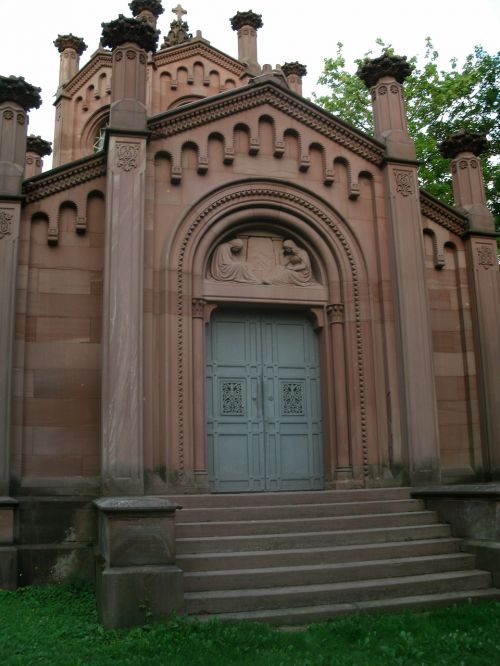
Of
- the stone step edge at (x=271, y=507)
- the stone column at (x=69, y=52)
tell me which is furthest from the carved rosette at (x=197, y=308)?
the stone column at (x=69, y=52)

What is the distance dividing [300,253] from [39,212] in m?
4.68

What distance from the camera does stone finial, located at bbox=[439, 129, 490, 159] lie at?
14.4m

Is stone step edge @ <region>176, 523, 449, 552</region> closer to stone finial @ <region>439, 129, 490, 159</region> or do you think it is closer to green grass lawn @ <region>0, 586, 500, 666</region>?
green grass lawn @ <region>0, 586, 500, 666</region>

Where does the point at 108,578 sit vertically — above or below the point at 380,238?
below

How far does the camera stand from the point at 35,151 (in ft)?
59.7

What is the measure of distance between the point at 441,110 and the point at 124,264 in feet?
59.5

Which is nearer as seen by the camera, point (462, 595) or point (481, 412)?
point (462, 595)

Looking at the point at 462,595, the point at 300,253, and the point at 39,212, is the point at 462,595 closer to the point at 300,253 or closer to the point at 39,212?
the point at 300,253

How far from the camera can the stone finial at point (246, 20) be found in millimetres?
23453

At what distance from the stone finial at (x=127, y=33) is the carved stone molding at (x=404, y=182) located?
508 cm

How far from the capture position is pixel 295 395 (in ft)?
42.4

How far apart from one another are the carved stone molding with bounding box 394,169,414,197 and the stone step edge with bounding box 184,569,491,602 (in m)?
6.99

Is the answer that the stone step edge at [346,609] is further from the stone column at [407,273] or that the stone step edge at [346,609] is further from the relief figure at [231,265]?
the relief figure at [231,265]

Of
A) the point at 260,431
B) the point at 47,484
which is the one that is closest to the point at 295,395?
the point at 260,431
